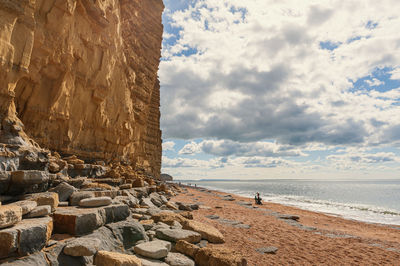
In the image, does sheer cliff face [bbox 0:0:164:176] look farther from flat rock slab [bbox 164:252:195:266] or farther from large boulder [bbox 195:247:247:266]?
large boulder [bbox 195:247:247:266]

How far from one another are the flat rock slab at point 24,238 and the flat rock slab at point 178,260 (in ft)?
7.14

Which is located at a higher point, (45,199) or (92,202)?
(45,199)

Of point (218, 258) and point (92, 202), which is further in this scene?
point (92, 202)

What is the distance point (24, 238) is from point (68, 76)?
11442 mm

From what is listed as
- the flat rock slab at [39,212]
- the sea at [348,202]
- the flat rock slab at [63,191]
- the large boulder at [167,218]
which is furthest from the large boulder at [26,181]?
the sea at [348,202]

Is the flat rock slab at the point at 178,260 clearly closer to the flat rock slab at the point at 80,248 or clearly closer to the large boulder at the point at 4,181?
the flat rock slab at the point at 80,248

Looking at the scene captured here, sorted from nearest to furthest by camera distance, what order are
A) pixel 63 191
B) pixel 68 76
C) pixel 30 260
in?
pixel 30 260 → pixel 63 191 → pixel 68 76

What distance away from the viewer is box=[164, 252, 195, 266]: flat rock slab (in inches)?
171

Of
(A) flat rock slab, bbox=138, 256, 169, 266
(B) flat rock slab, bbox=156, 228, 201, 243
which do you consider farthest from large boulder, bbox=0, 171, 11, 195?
(B) flat rock slab, bbox=156, 228, 201, 243

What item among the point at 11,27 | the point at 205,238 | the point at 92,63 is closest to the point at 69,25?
the point at 92,63

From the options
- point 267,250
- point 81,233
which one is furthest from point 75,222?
point 267,250

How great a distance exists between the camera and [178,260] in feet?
14.6

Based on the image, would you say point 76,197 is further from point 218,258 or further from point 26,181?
point 218,258

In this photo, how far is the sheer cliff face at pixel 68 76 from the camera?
7930 millimetres
